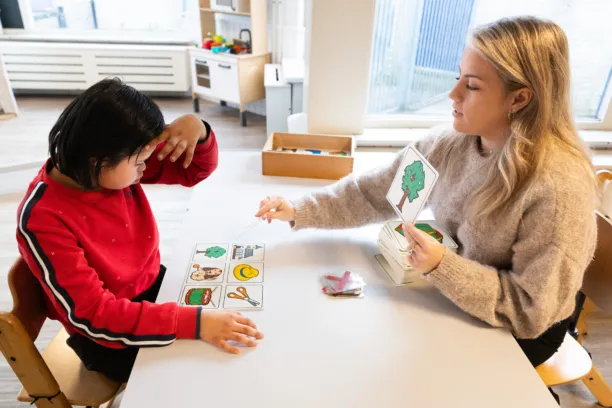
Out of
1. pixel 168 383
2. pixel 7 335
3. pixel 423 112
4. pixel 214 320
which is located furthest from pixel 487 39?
pixel 423 112

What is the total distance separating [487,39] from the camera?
0.92 m

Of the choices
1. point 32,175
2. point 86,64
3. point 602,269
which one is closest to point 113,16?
point 86,64

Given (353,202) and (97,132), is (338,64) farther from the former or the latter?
(97,132)

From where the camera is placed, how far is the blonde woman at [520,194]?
0.88m

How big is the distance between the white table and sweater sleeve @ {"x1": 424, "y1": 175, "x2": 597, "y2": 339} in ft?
0.20

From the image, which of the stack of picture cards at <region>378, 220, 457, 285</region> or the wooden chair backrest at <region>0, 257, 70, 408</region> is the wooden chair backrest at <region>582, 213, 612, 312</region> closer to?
the stack of picture cards at <region>378, 220, 457, 285</region>

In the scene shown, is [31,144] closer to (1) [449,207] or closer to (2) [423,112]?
(2) [423,112]

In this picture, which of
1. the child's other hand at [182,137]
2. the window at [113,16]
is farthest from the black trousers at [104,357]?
the window at [113,16]

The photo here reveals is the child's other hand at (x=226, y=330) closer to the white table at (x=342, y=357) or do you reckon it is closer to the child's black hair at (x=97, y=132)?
the white table at (x=342, y=357)

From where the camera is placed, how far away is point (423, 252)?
0.94 metres

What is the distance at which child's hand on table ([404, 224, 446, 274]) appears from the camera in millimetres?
936

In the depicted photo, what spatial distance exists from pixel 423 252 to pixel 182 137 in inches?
26.3

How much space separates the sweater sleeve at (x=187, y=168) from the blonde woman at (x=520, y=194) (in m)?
0.60

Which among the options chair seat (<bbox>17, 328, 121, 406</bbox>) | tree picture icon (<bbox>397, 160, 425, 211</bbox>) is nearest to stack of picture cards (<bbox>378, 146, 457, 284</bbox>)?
tree picture icon (<bbox>397, 160, 425, 211</bbox>)
